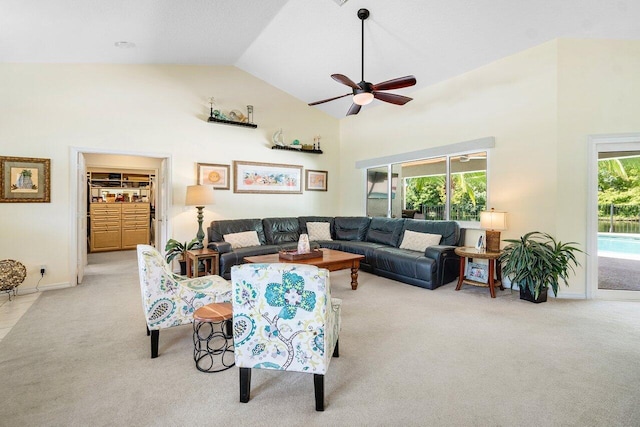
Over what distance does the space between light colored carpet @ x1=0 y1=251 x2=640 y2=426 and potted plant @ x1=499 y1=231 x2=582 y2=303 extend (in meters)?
0.28

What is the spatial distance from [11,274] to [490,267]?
19.4 feet

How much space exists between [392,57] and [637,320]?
170 inches

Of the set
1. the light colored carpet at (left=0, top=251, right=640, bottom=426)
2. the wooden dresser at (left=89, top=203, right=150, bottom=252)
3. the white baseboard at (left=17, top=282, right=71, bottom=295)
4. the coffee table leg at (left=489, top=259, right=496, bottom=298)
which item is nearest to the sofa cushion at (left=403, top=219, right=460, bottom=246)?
the coffee table leg at (left=489, top=259, right=496, bottom=298)

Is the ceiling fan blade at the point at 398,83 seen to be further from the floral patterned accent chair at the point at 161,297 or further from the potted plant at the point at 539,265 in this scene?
the floral patterned accent chair at the point at 161,297

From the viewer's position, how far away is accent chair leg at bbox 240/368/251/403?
1870 mm

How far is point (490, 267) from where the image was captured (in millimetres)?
4043

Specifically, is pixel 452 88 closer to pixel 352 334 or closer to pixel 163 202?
pixel 352 334

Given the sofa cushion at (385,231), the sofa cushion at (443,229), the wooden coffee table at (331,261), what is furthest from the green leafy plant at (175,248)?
the sofa cushion at (443,229)

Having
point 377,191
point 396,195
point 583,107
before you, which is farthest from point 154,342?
point 583,107

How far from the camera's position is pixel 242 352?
71.7 inches

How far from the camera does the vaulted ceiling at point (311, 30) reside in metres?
3.31

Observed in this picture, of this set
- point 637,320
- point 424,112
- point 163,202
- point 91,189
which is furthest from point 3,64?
point 637,320

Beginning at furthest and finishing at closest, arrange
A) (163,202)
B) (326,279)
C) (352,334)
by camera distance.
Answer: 1. (163,202)
2. (352,334)
3. (326,279)

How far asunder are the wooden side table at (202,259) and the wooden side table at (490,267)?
11.3ft
